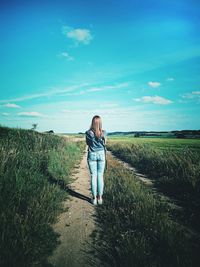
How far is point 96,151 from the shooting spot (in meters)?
5.05

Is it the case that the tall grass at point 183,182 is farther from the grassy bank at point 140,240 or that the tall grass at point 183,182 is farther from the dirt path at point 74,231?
the dirt path at point 74,231

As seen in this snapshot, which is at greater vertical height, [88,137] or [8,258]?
[88,137]

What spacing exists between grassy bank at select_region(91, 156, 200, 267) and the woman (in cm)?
81

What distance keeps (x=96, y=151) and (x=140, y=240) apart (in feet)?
8.40

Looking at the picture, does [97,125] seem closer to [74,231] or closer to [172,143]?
[74,231]

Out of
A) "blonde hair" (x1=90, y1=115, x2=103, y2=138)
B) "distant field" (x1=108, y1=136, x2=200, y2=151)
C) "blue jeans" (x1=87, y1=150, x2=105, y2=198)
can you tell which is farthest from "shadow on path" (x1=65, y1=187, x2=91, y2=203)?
"distant field" (x1=108, y1=136, x2=200, y2=151)

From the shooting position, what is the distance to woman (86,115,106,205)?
16.2ft

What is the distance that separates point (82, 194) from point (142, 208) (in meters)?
2.77

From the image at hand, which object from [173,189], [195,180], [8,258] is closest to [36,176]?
[8,258]

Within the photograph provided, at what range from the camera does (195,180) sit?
653 cm

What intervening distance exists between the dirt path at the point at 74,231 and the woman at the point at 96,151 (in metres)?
0.60

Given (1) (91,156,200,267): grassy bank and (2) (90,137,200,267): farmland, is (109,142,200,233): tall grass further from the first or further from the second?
(1) (91,156,200,267): grassy bank

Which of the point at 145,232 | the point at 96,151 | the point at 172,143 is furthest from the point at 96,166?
the point at 172,143

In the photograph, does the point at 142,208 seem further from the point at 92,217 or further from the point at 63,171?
the point at 63,171
